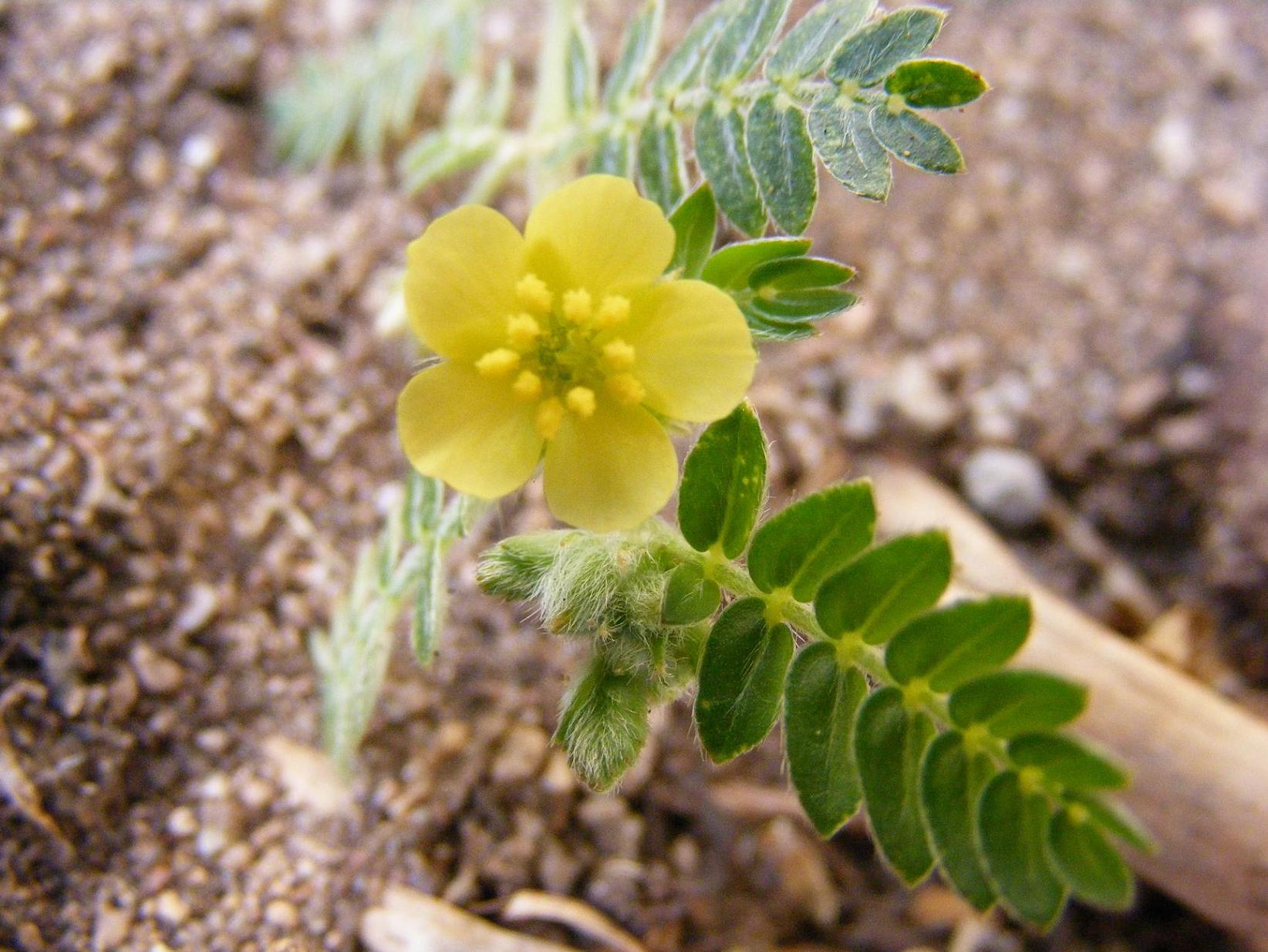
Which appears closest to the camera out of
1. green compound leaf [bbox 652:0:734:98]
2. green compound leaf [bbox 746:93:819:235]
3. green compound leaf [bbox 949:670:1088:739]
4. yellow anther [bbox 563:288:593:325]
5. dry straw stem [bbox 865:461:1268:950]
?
green compound leaf [bbox 949:670:1088:739]

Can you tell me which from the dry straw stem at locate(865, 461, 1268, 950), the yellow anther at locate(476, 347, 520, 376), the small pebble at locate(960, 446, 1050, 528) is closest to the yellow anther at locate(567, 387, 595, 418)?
the yellow anther at locate(476, 347, 520, 376)

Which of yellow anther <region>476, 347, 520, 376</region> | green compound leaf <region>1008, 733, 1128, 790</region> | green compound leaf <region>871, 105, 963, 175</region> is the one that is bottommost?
green compound leaf <region>1008, 733, 1128, 790</region>

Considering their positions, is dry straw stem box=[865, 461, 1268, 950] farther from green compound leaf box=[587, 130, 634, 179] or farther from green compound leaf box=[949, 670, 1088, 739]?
green compound leaf box=[587, 130, 634, 179]

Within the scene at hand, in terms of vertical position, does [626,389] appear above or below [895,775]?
above

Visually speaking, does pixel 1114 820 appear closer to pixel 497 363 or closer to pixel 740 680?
pixel 740 680

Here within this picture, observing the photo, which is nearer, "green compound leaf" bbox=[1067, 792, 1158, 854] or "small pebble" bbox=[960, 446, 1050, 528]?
"green compound leaf" bbox=[1067, 792, 1158, 854]

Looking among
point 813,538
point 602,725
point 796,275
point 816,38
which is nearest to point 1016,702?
point 813,538

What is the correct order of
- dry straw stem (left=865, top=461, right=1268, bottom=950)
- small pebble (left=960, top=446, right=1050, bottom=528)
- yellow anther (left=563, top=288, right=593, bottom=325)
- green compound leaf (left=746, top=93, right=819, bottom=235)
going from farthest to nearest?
small pebble (left=960, top=446, right=1050, bottom=528) < dry straw stem (left=865, top=461, right=1268, bottom=950) < green compound leaf (left=746, top=93, right=819, bottom=235) < yellow anther (left=563, top=288, right=593, bottom=325)
